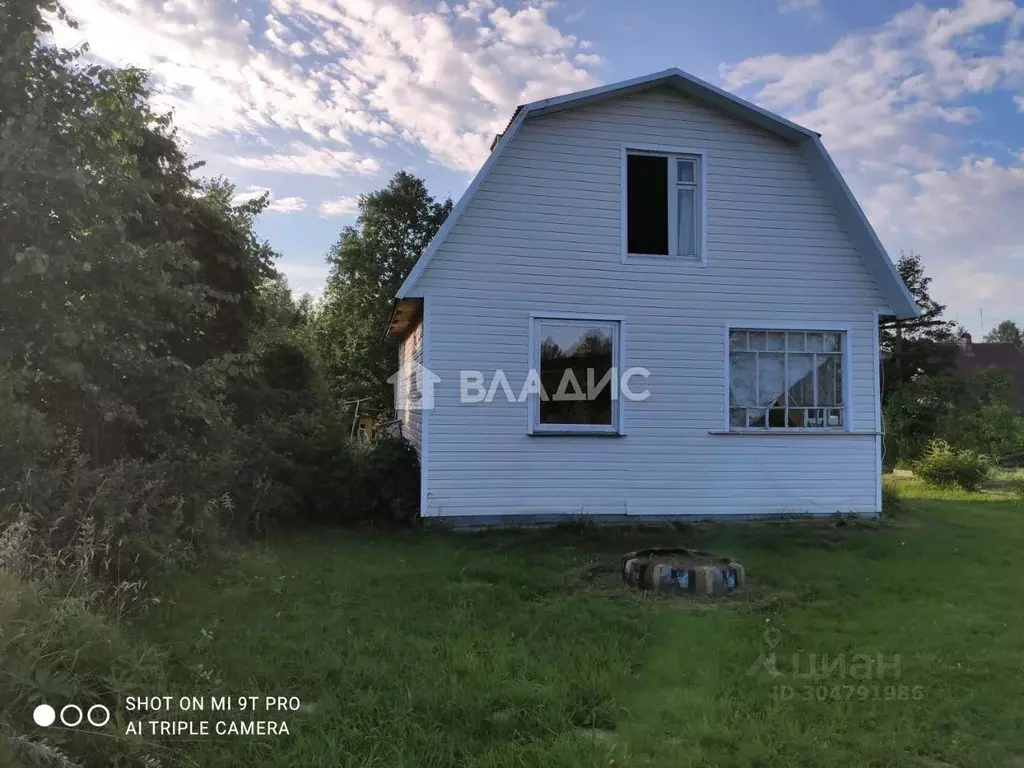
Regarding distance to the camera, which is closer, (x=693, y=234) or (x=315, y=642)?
(x=315, y=642)

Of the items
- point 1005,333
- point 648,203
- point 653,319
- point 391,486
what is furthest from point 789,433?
point 1005,333

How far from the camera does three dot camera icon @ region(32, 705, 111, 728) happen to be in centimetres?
274

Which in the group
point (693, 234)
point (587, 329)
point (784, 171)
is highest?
point (784, 171)

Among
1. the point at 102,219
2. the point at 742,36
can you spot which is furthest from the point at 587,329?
the point at 102,219

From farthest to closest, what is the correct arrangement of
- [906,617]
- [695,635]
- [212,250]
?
1. [212,250]
2. [906,617]
3. [695,635]

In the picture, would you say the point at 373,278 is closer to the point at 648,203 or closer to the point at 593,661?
the point at 648,203

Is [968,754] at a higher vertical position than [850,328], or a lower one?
lower

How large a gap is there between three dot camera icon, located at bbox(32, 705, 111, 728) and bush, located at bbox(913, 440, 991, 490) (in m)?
17.5

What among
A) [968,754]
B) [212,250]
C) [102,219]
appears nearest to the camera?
[968,754]

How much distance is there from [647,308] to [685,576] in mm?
4652

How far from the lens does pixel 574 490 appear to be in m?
9.26

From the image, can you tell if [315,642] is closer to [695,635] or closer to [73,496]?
[73,496]

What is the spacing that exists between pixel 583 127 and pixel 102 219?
635 centimetres

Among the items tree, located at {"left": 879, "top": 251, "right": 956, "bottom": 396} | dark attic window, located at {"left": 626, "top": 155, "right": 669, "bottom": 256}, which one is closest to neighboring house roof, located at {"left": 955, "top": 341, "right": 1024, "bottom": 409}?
tree, located at {"left": 879, "top": 251, "right": 956, "bottom": 396}
